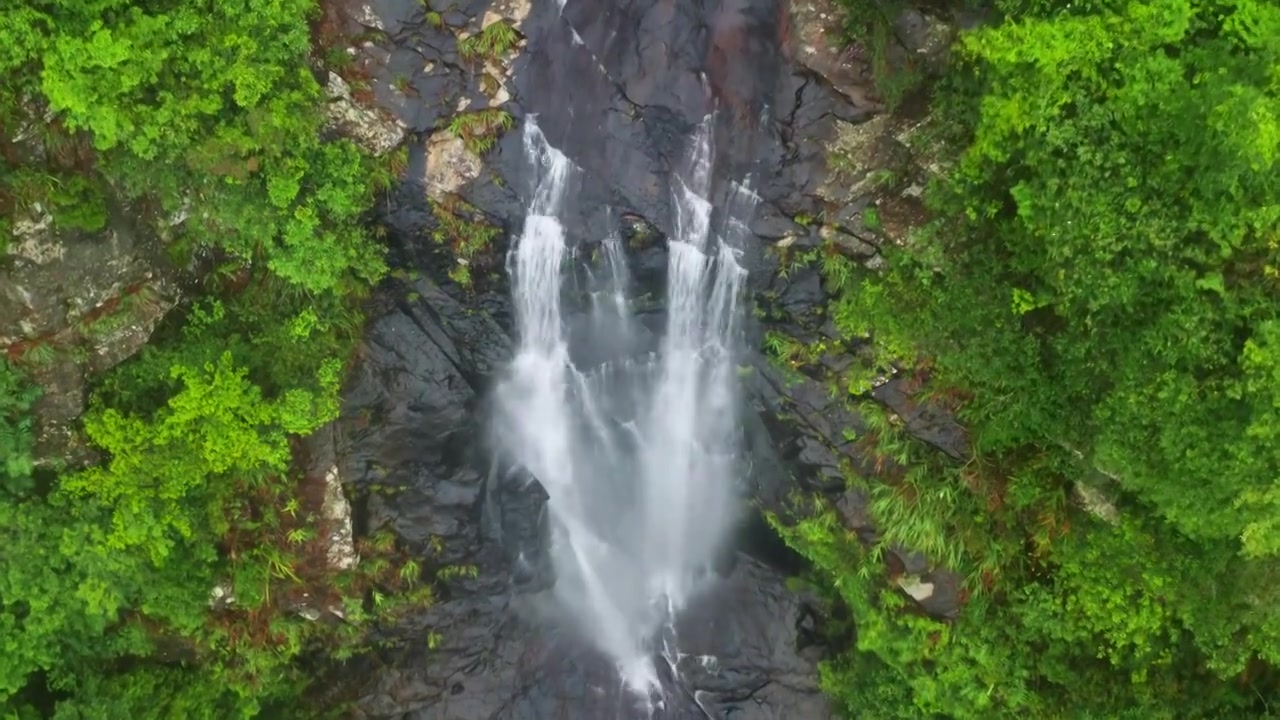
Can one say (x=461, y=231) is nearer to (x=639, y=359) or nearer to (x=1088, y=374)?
(x=639, y=359)

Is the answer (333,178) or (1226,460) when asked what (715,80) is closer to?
(333,178)

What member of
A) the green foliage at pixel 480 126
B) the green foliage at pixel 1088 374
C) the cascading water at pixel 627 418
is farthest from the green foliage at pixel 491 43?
the green foliage at pixel 1088 374

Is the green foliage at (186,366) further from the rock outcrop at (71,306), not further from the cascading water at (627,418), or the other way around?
the cascading water at (627,418)

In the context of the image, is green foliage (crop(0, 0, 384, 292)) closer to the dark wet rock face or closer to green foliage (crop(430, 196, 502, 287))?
green foliage (crop(430, 196, 502, 287))

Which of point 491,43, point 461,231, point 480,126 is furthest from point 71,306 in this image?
point 491,43

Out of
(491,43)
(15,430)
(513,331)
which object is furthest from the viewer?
(513,331)

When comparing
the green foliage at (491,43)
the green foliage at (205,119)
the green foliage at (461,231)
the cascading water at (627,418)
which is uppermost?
the green foliage at (491,43)

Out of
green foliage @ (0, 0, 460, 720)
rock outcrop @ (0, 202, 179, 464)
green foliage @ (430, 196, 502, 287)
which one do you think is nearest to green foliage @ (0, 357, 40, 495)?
green foliage @ (0, 0, 460, 720)
